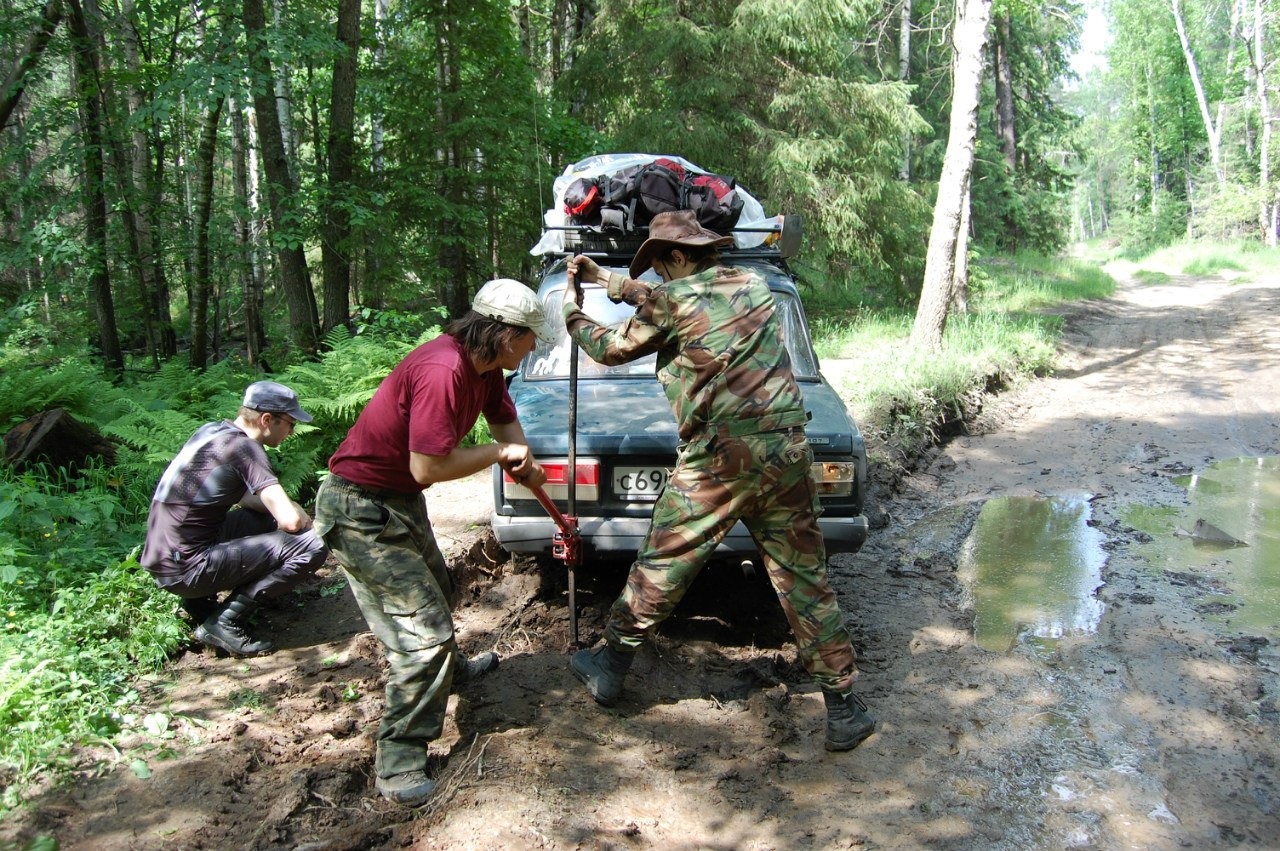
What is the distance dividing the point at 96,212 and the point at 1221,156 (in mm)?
46249

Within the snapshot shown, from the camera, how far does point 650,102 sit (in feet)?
43.8

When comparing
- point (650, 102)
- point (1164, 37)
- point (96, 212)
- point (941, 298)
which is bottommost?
point (941, 298)

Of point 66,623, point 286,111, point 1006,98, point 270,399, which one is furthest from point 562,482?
point 1006,98

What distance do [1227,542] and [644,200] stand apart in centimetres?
446

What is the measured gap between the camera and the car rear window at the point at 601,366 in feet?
17.5

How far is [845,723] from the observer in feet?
11.5

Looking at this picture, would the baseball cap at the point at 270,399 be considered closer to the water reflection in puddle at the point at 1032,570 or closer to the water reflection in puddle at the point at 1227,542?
the water reflection in puddle at the point at 1032,570

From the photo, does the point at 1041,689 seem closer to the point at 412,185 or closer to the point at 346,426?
the point at 346,426

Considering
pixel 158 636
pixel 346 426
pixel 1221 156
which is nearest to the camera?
pixel 158 636

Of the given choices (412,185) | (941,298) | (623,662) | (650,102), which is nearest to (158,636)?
(623,662)

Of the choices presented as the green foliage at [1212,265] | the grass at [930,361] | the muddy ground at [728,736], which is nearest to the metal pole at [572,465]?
the muddy ground at [728,736]

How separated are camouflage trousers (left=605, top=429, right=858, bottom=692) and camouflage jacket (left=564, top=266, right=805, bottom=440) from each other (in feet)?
0.30

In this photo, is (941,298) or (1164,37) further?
(1164,37)

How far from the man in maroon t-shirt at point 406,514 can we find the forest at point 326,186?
1.55 metres
